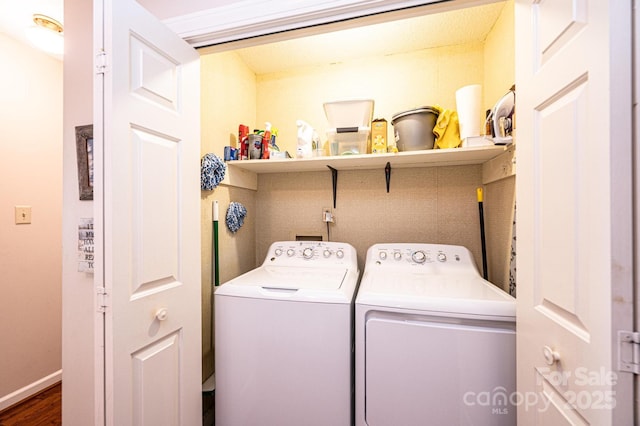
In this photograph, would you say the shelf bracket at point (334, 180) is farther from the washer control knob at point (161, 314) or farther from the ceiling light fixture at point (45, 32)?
the ceiling light fixture at point (45, 32)

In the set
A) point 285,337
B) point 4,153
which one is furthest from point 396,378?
point 4,153

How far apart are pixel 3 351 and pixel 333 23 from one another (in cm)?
297

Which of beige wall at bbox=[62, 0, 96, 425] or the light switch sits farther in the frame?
the light switch

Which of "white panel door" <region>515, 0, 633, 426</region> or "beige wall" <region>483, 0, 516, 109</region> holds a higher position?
"beige wall" <region>483, 0, 516, 109</region>

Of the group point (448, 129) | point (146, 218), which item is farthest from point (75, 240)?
point (448, 129)

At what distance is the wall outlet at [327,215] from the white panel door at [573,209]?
1.32m

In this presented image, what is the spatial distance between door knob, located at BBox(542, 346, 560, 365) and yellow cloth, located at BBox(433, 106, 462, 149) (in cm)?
117

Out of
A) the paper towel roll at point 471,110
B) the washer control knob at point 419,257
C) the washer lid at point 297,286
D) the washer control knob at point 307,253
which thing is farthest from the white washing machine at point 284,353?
the paper towel roll at point 471,110

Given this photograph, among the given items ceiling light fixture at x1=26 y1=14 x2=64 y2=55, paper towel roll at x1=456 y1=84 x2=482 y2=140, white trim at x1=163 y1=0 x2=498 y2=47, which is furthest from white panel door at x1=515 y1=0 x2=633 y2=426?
ceiling light fixture at x1=26 y1=14 x2=64 y2=55

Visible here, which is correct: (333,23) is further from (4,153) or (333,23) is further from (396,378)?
(4,153)

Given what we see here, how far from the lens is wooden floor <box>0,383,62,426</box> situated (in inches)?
71.4

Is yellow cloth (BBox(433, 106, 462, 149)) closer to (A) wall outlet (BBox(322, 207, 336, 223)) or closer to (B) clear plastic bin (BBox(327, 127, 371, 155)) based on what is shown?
(B) clear plastic bin (BBox(327, 127, 371, 155))

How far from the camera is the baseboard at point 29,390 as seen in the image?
1907mm

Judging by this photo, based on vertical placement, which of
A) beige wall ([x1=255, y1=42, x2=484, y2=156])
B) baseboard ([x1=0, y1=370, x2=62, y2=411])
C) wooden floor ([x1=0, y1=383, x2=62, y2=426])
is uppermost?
beige wall ([x1=255, y1=42, x2=484, y2=156])
